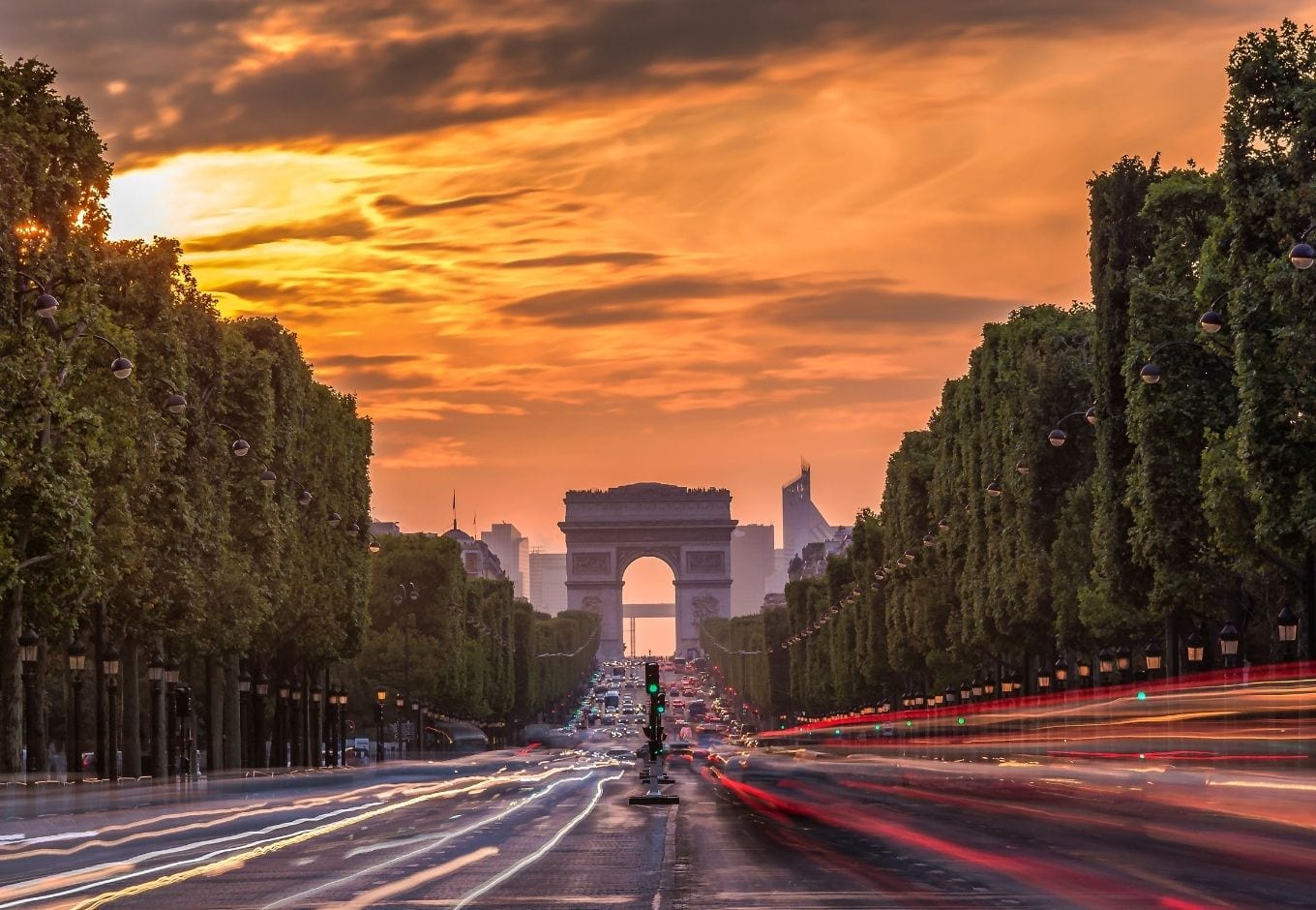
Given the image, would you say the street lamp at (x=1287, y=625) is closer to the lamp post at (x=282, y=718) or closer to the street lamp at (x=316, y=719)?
the lamp post at (x=282, y=718)

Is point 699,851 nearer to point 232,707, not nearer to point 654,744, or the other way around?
point 654,744

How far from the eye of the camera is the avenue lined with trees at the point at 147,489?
150 ft

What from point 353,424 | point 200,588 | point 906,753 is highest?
point 353,424

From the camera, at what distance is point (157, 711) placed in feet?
246

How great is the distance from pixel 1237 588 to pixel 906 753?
2300 centimetres

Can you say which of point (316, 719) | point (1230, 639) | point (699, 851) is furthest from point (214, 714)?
point (699, 851)

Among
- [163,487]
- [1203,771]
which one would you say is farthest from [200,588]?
[1203,771]

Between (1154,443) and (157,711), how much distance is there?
35733 millimetres

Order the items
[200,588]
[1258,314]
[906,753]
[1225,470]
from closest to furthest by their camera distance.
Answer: [1258,314] < [1225,470] < [200,588] < [906,753]

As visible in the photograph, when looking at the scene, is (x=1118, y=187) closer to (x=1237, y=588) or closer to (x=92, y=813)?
(x=1237, y=588)

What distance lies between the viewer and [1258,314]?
44.1 meters

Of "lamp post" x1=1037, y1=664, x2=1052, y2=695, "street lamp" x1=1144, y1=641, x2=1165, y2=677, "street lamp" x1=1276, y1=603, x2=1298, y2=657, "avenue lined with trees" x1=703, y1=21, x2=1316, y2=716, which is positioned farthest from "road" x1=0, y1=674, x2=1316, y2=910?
"lamp post" x1=1037, y1=664, x2=1052, y2=695

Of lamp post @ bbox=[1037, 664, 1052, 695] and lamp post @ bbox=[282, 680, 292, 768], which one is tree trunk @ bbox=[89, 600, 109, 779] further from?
lamp post @ bbox=[1037, 664, 1052, 695]

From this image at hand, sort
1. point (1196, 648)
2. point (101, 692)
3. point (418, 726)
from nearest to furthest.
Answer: point (101, 692)
point (1196, 648)
point (418, 726)
